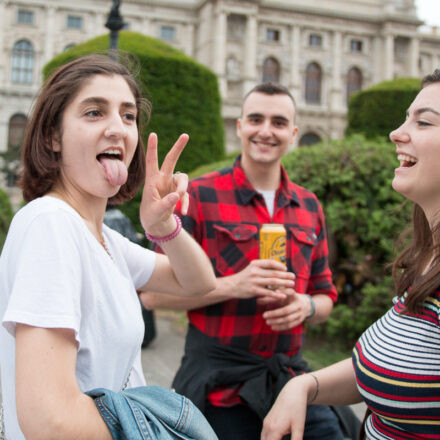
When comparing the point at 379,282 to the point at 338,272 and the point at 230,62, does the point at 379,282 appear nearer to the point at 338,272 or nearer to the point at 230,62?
the point at 338,272

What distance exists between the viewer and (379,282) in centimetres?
530

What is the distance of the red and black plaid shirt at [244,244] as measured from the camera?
8.17ft

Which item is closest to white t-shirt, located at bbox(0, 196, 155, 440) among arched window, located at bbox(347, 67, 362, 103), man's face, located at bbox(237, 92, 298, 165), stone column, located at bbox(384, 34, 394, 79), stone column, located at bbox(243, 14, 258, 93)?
man's face, located at bbox(237, 92, 298, 165)

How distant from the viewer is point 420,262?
180 centimetres

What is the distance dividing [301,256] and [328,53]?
1459 inches

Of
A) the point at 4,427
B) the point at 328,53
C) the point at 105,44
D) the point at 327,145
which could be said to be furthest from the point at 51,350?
the point at 328,53

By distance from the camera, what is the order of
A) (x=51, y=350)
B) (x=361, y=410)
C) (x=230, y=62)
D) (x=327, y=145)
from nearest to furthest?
(x=51, y=350), (x=361, y=410), (x=327, y=145), (x=230, y=62)

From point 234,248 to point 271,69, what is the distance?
1388 inches

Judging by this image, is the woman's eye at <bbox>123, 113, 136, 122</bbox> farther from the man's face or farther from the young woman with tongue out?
the man's face

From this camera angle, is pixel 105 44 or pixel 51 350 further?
pixel 105 44

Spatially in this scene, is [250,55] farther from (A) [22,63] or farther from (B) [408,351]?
(B) [408,351]

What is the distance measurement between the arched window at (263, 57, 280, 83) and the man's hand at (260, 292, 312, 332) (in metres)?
34.9

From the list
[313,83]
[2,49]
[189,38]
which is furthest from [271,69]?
[2,49]

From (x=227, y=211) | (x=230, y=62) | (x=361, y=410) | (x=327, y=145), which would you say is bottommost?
(x=361, y=410)
